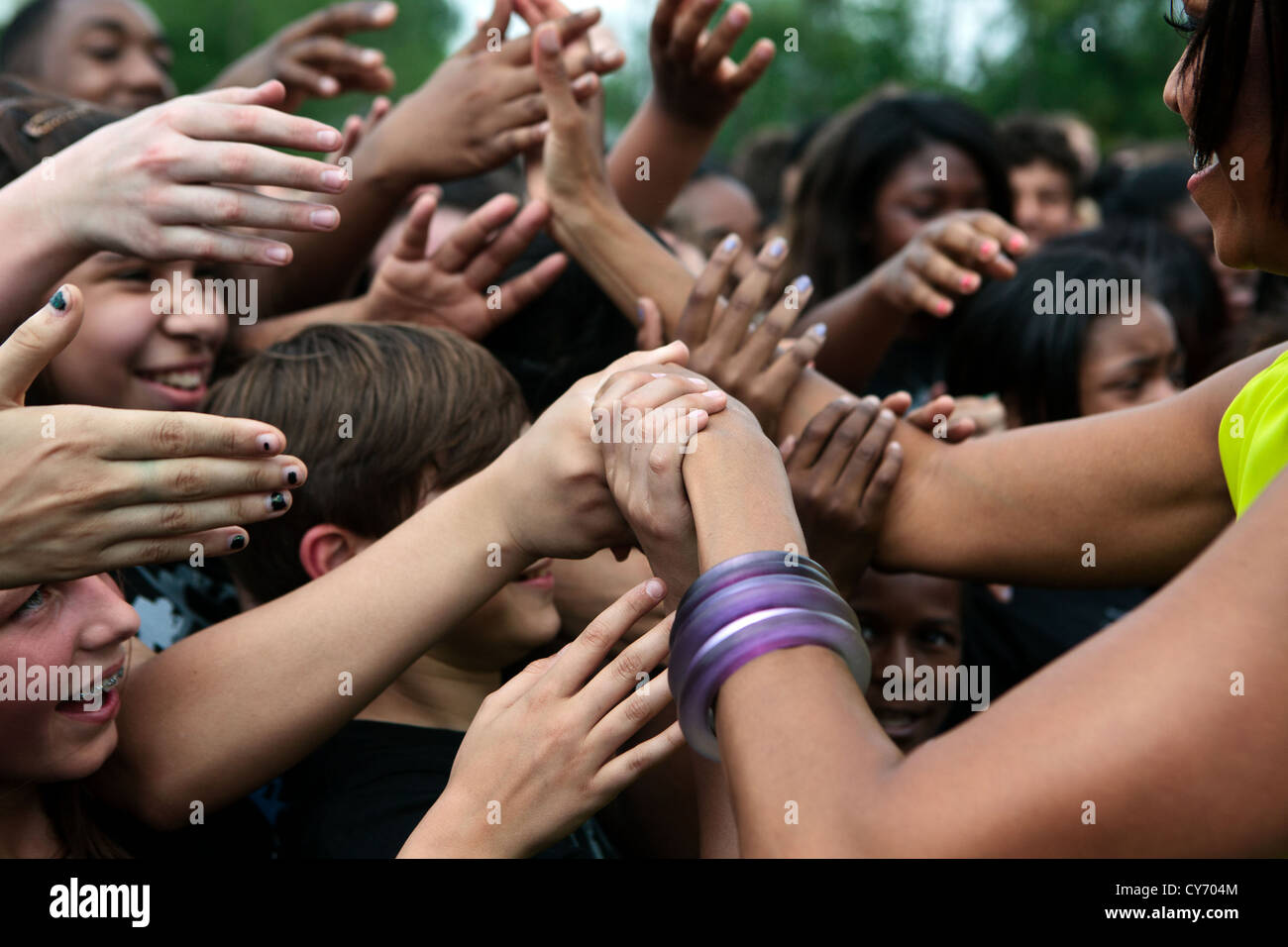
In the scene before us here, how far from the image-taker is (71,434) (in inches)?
51.2

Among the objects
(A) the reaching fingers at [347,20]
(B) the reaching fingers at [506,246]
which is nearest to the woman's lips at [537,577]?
(B) the reaching fingers at [506,246]

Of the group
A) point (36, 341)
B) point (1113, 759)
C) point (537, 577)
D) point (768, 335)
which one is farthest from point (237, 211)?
point (1113, 759)

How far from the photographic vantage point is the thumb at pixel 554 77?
219cm

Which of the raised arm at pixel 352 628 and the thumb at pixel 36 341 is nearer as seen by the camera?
the thumb at pixel 36 341

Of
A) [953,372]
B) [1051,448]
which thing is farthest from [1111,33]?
[1051,448]

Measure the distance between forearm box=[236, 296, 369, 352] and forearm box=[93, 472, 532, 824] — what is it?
0.94 meters

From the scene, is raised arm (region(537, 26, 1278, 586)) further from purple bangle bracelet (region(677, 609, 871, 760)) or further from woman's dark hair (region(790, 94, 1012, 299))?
woman's dark hair (region(790, 94, 1012, 299))

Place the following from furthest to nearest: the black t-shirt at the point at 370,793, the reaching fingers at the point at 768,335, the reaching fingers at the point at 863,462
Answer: the reaching fingers at the point at 768,335
the reaching fingers at the point at 863,462
the black t-shirt at the point at 370,793

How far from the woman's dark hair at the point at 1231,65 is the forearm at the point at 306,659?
90 centimetres

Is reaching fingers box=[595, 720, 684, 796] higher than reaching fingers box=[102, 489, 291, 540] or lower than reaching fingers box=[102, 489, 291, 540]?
lower

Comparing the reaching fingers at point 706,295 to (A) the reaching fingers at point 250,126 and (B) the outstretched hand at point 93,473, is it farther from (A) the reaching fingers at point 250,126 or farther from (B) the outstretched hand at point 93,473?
(B) the outstretched hand at point 93,473

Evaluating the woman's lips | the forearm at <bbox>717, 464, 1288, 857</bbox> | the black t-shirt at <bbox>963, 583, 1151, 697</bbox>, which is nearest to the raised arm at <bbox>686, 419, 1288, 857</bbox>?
the forearm at <bbox>717, 464, 1288, 857</bbox>

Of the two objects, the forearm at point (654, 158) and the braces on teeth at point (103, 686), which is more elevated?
the forearm at point (654, 158)

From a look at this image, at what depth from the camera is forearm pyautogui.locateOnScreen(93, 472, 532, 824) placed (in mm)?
1563
